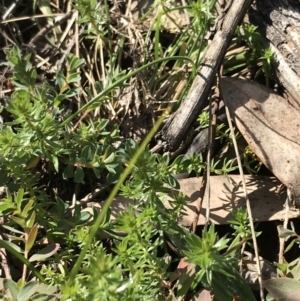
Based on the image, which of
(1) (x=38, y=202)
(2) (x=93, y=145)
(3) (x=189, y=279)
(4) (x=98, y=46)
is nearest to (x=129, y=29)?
(4) (x=98, y=46)

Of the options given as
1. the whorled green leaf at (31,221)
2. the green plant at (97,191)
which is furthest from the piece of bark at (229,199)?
the whorled green leaf at (31,221)

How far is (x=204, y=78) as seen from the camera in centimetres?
244

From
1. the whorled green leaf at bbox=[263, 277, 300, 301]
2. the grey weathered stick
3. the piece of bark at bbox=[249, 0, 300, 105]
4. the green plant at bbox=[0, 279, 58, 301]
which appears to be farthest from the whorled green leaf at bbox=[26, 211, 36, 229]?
the piece of bark at bbox=[249, 0, 300, 105]

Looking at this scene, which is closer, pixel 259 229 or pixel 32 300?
pixel 32 300

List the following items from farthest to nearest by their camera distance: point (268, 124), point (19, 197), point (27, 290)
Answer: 1. point (268, 124)
2. point (19, 197)
3. point (27, 290)

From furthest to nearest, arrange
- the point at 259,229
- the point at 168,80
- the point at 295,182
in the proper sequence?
the point at 168,80
the point at 259,229
the point at 295,182

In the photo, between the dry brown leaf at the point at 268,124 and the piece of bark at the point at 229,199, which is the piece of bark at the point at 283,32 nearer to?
the dry brown leaf at the point at 268,124

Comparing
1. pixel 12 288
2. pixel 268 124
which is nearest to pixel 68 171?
pixel 12 288

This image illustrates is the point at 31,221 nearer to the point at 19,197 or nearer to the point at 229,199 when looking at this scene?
the point at 19,197

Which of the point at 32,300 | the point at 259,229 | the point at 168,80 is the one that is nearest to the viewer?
the point at 32,300

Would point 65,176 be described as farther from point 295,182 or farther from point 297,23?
point 297,23

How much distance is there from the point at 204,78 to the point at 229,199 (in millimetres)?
517

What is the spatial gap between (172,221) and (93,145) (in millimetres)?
472

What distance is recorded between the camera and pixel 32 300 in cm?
209
